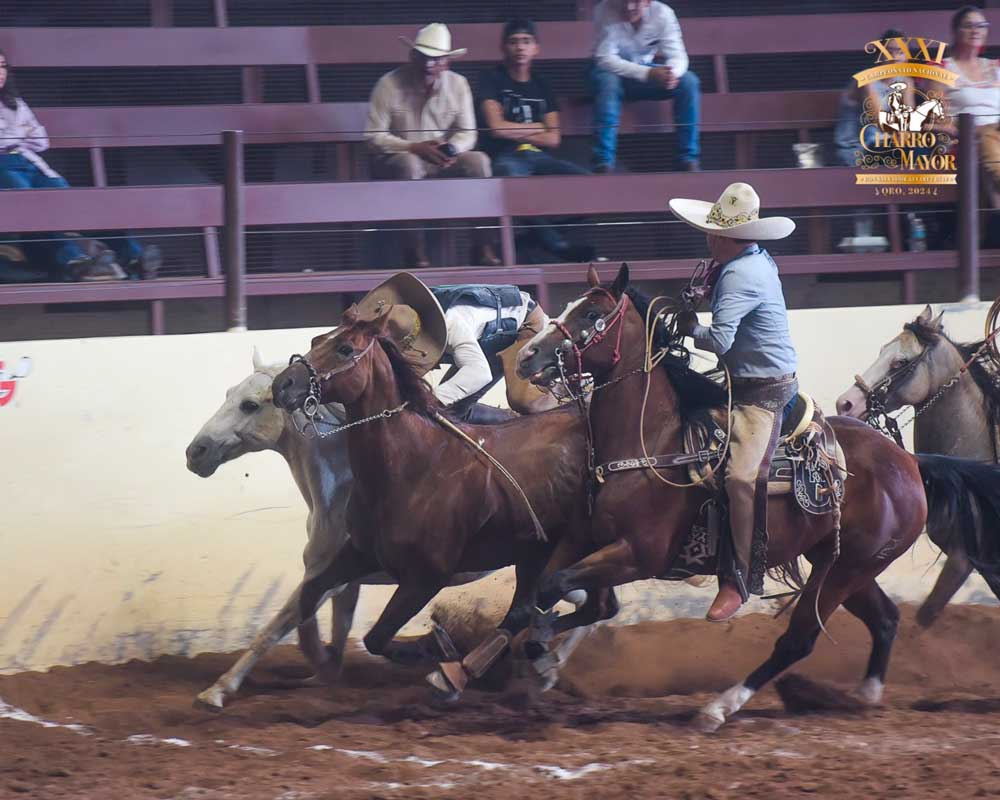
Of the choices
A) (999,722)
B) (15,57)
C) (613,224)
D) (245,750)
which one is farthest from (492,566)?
(15,57)

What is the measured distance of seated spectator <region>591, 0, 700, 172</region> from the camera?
8.66 metres

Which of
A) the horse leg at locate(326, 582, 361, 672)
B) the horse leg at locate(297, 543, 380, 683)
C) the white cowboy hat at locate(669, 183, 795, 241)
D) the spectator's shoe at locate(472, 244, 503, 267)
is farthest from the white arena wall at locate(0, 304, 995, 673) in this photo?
the white cowboy hat at locate(669, 183, 795, 241)

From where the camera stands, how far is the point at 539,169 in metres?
8.48

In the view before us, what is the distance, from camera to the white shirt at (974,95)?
A: 29.4 ft

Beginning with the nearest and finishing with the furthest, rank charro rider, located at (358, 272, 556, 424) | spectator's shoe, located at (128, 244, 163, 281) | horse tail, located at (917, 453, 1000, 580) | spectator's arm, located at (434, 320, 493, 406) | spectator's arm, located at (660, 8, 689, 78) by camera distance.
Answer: charro rider, located at (358, 272, 556, 424)
horse tail, located at (917, 453, 1000, 580)
spectator's arm, located at (434, 320, 493, 406)
spectator's shoe, located at (128, 244, 163, 281)
spectator's arm, located at (660, 8, 689, 78)

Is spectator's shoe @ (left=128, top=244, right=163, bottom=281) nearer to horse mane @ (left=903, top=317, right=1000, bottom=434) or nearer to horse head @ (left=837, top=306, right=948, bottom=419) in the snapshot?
horse head @ (left=837, top=306, right=948, bottom=419)

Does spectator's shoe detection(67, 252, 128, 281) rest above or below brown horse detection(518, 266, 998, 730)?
above

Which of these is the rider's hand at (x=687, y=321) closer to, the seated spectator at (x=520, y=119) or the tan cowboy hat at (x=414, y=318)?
the tan cowboy hat at (x=414, y=318)

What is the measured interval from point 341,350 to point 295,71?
4.42 metres

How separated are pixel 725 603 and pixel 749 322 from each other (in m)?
1.12

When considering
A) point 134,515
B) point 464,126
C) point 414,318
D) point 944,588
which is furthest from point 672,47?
point 134,515

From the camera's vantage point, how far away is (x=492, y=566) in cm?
581

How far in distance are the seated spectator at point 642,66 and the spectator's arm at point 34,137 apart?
335 centimetres

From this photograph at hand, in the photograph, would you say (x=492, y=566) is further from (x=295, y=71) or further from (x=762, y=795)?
(x=295, y=71)
